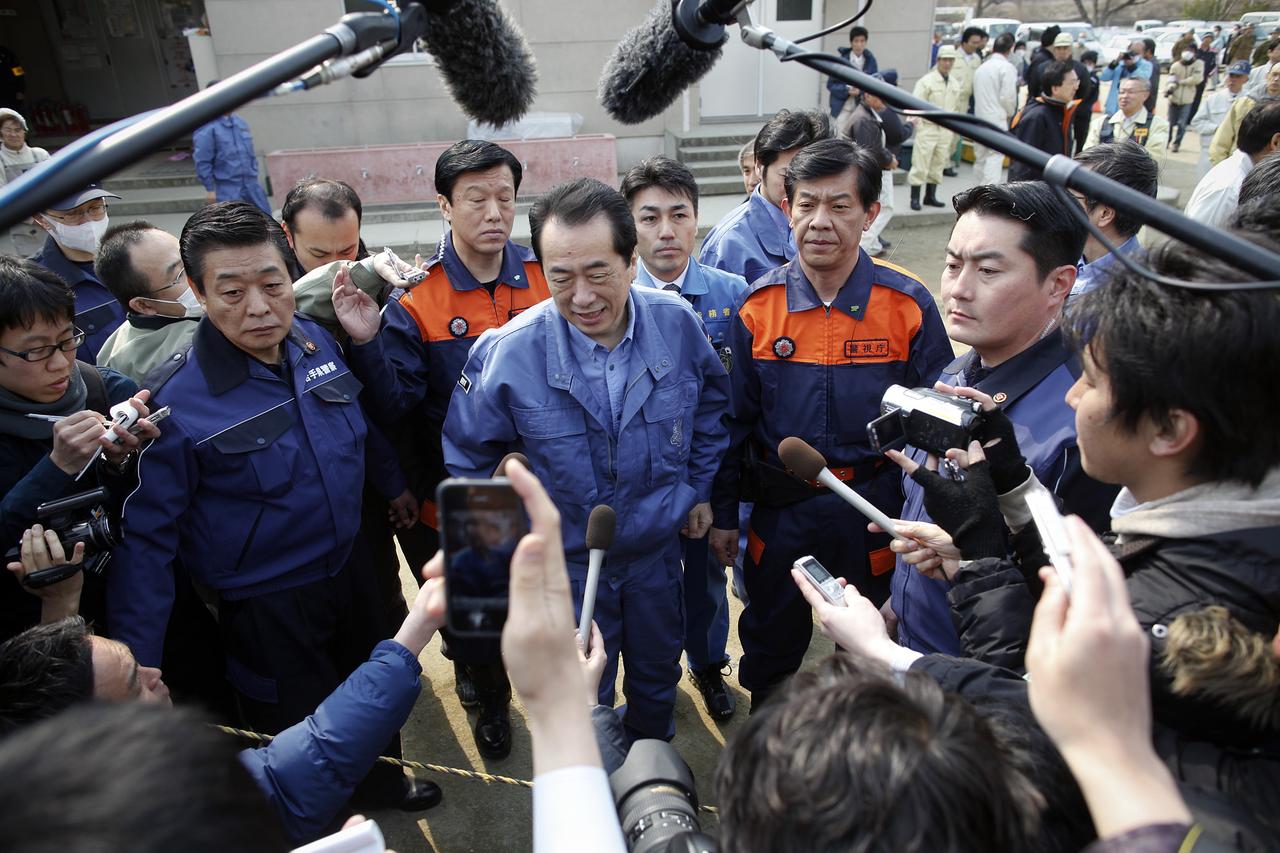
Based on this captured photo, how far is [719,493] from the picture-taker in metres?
2.96

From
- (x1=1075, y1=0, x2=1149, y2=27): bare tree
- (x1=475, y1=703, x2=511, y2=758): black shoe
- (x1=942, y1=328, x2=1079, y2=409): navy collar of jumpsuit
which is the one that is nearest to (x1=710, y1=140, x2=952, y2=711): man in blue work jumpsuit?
(x1=942, y1=328, x2=1079, y2=409): navy collar of jumpsuit

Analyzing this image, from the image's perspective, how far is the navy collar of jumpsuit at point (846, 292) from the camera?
2.75 meters

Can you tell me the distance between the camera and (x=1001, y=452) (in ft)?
6.02

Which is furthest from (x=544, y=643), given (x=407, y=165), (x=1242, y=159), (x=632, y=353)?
(x=407, y=165)

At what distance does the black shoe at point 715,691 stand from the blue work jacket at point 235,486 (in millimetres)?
1612

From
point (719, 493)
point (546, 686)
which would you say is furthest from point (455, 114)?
point (546, 686)

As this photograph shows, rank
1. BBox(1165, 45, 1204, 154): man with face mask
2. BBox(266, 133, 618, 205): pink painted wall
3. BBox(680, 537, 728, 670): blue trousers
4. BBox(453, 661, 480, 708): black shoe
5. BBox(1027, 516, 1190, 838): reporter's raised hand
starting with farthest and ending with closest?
BBox(1165, 45, 1204, 154): man with face mask
BBox(266, 133, 618, 205): pink painted wall
BBox(453, 661, 480, 708): black shoe
BBox(680, 537, 728, 670): blue trousers
BBox(1027, 516, 1190, 838): reporter's raised hand

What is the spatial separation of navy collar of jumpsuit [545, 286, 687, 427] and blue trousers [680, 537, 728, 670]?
911mm

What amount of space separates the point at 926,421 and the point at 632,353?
3.10ft

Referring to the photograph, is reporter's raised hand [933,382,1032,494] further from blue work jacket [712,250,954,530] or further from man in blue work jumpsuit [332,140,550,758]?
man in blue work jumpsuit [332,140,550,758]

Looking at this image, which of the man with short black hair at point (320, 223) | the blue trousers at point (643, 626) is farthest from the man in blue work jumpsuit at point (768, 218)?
the blue trousers at point (643, 626)

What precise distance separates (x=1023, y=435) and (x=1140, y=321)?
2.62ft

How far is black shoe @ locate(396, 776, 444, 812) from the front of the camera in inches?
111

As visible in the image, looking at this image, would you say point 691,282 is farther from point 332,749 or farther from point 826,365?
point 332,749
